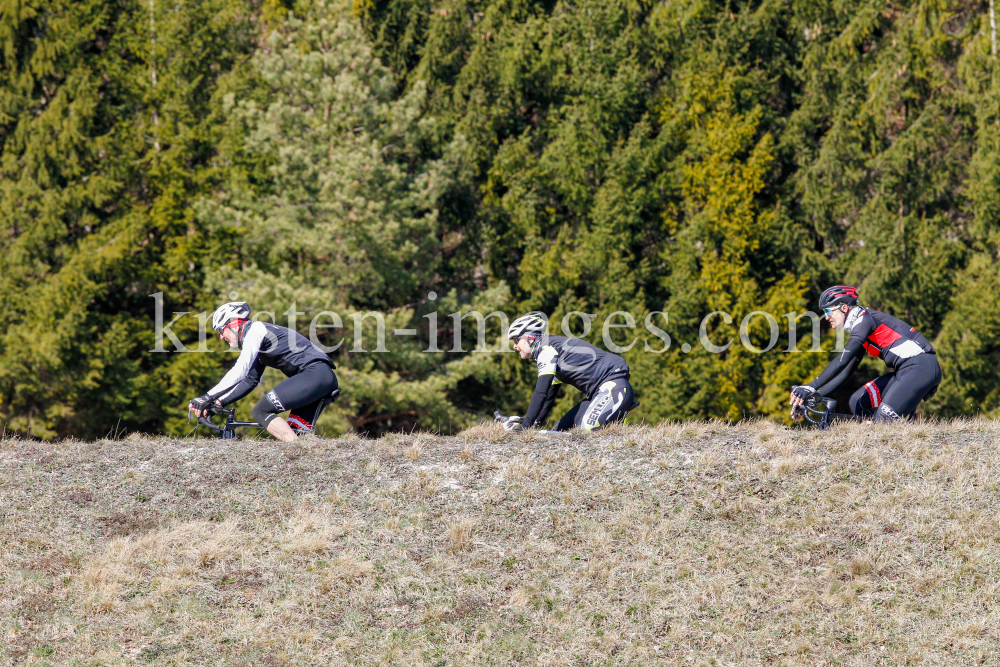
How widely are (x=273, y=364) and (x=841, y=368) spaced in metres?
5.79

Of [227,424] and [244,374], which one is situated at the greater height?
[244,374]

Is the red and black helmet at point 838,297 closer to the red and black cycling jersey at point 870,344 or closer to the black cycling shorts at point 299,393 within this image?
the red and black cycling jersey at point 870,344

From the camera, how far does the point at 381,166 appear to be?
81.5ft

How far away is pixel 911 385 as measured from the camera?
401 inches

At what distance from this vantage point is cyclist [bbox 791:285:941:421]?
400 inches

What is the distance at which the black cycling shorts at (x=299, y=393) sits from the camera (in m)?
10.2

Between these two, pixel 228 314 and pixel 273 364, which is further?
pixel 273 364

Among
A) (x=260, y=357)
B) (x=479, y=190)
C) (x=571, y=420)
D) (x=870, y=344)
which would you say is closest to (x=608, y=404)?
(x=571, y=420)

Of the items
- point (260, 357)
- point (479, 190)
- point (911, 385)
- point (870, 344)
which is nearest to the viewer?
point (911, 385)

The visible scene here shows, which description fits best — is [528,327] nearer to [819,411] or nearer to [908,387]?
[819,411]

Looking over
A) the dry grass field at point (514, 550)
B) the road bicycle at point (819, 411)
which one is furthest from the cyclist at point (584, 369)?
the road bicycle at point (819, 411)

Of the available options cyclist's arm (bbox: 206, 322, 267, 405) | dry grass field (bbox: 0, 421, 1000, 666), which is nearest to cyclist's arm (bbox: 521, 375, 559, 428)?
dry grass field (bbox: 0, 421, 1000, 666)

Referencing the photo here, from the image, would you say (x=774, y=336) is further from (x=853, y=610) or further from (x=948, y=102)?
(x=853, y=610)

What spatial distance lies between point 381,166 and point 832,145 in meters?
10.9
